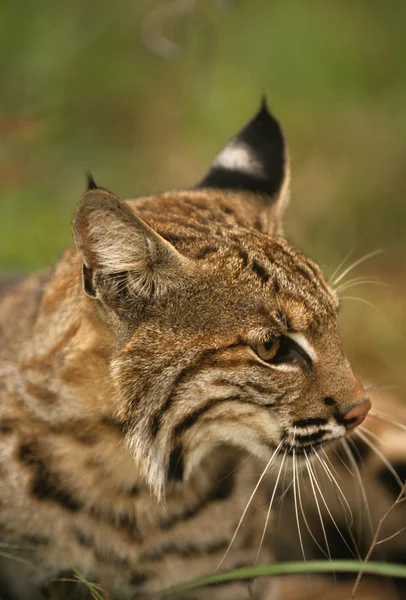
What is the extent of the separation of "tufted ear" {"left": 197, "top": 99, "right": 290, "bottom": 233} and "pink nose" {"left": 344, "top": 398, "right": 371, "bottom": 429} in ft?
2.90

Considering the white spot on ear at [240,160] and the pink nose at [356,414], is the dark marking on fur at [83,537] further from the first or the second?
the white spot on ear at [240,160]

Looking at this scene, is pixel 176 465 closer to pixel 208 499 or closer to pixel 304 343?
pixel 208 499

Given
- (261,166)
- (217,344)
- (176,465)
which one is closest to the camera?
(217,344)

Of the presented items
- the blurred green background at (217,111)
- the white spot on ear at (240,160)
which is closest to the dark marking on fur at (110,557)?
the white spot on ear at (240,160)

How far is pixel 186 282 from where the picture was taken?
3006 mm

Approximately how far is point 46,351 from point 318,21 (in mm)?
7024

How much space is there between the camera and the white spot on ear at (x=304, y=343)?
3.03 m

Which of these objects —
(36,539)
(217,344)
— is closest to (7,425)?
(36,539)

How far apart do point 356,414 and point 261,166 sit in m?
1.19

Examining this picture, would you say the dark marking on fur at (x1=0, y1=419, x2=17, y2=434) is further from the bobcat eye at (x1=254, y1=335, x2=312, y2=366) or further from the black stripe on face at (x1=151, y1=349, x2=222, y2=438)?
the bobcat eye at (x1=254, y1=335, x2=312, y2=366)

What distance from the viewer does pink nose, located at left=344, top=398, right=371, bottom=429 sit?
3.03m

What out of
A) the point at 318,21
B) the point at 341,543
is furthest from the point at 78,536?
the point at 318,21

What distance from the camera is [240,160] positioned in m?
3.76

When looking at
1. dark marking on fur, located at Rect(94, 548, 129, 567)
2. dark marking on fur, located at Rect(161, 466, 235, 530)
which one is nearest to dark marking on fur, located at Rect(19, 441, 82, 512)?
dark marking on fur, located at Rect(94, 548, 129, 567)
